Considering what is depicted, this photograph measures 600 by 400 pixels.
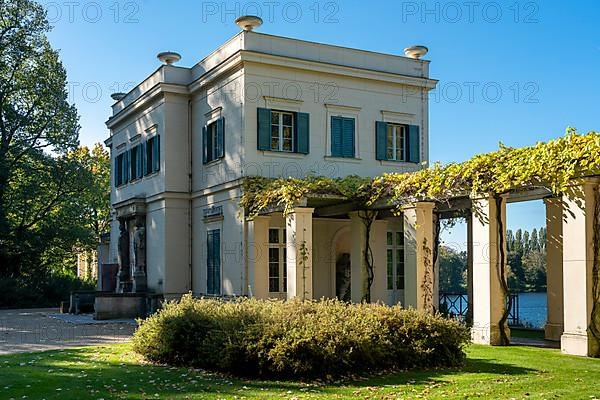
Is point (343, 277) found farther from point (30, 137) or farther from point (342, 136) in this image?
point (30, 137)

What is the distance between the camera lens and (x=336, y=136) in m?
21.3

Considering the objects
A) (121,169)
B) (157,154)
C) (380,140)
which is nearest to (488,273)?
Result: (380,140)

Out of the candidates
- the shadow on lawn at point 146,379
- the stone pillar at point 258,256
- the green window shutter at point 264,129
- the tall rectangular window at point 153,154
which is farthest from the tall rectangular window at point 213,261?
the shadow on lawn at point 146,379

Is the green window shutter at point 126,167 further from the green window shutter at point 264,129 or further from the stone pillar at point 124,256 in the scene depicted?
the green window shutter at point 264,129

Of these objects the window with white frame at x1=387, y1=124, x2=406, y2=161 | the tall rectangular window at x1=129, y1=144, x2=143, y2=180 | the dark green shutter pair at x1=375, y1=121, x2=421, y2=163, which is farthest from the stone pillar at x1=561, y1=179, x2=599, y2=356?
the tall rectangular window at x1=129, y1=144, x2=143, y2=180

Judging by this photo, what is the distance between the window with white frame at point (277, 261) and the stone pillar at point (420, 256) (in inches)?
207

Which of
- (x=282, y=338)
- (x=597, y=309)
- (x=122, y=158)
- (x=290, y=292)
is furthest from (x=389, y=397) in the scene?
(x=122, y=158)

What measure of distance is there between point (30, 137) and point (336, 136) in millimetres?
19893

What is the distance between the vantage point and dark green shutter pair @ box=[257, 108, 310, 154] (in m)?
19.9

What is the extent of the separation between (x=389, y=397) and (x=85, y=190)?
1218 inches

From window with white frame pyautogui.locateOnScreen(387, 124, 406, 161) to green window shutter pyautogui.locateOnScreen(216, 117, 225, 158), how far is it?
538cm

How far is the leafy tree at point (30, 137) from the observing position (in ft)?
111

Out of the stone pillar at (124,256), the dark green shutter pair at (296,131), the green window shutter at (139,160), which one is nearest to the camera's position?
the dark green shutter pair at (296,131)

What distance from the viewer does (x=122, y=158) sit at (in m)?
28.5
